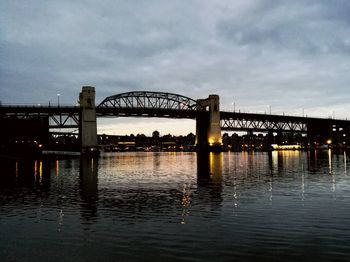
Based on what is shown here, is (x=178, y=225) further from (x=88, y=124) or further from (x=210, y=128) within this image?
(x=210, y=128)

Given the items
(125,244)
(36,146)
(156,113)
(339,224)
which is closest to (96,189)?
(125,244)

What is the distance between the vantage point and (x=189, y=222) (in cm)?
2197

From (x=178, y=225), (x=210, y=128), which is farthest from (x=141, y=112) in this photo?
(x=178, y=225)

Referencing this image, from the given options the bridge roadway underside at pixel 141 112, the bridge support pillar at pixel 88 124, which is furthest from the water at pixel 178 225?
the bridge roadway underside at pixel 141 112

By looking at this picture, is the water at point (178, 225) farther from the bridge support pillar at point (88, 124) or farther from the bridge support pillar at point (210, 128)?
the bridge support pillar at point (210, 128)

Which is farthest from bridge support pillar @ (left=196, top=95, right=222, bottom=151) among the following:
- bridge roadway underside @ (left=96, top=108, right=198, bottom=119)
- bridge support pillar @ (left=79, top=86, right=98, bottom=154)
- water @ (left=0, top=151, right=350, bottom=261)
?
water @ (left=0, top=151, right=350, bottom=261)

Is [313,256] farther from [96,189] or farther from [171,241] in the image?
[96,189]

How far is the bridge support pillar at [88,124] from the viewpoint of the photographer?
137m

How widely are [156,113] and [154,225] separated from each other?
513 ft

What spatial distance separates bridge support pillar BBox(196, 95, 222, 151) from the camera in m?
185

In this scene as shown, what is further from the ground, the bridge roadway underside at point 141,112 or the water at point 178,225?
the bridge roadway underside at point 141,112

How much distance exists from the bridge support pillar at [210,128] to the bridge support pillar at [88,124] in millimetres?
63059

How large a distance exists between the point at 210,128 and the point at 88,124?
6524cm

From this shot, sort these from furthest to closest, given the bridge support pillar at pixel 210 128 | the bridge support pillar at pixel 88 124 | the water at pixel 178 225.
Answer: the bridge support pillar at pixel 210 128, the bridge support pillar at pixel 88 124, the water at pixel 178 225
